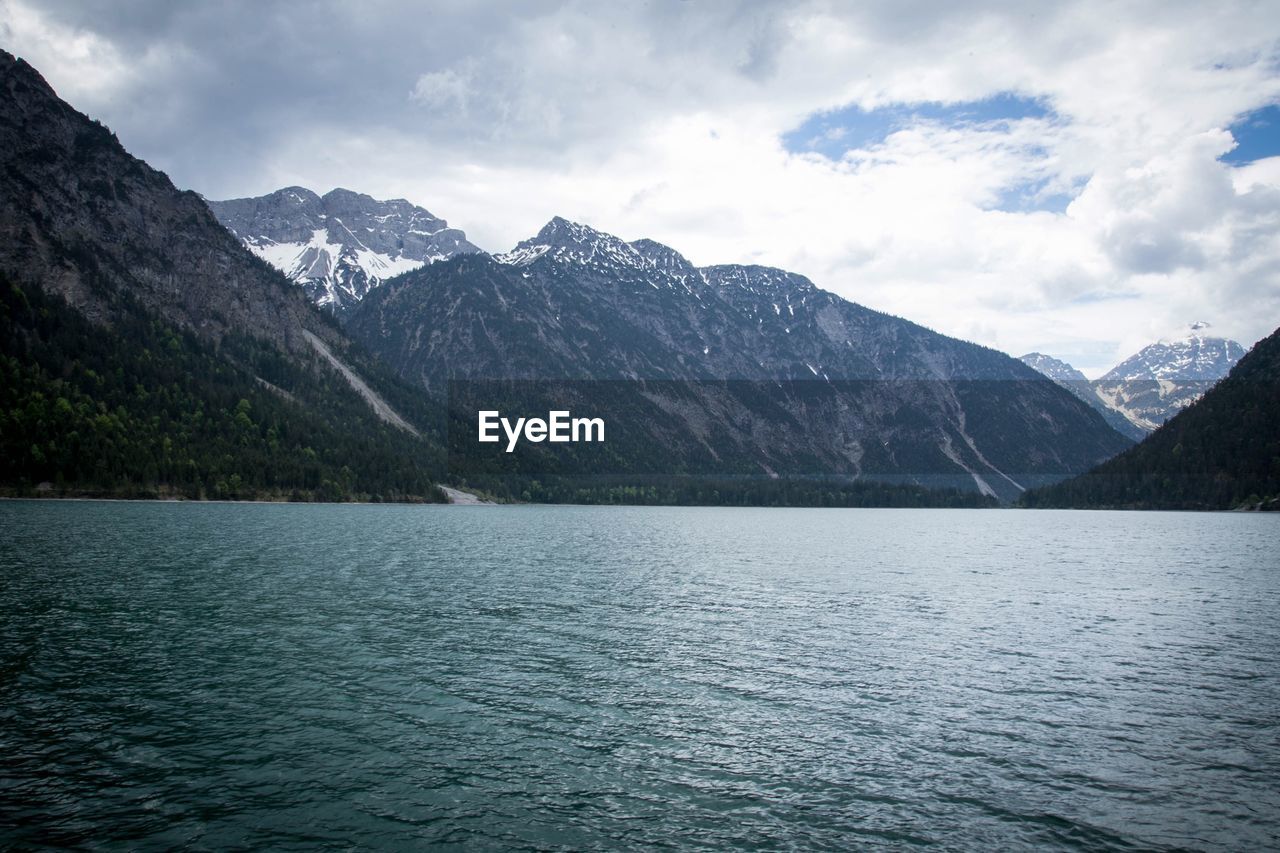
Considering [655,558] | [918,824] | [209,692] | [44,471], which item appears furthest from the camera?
[44,471]

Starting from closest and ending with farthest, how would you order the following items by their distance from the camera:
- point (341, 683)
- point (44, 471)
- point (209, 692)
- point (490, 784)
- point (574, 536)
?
point (490, 784) < point (209, 692) < point (341, 683) < point (574, 536) < point (44, 471)

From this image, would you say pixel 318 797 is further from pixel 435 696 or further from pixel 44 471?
pixel 44 471

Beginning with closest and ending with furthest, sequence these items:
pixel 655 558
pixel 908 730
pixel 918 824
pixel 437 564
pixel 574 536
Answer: pixel 918 824
pixel 908 730
pixel 437 564
pixel 655 558
pixel 574 536

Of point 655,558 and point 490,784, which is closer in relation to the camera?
point 490,784

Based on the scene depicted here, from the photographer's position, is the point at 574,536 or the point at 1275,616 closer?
the point at 1275,616

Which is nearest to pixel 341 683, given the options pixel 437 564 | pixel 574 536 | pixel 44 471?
pixel 437 564

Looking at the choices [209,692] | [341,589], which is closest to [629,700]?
[209,692]

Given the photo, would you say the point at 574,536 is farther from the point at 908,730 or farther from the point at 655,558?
the point at 908,730
